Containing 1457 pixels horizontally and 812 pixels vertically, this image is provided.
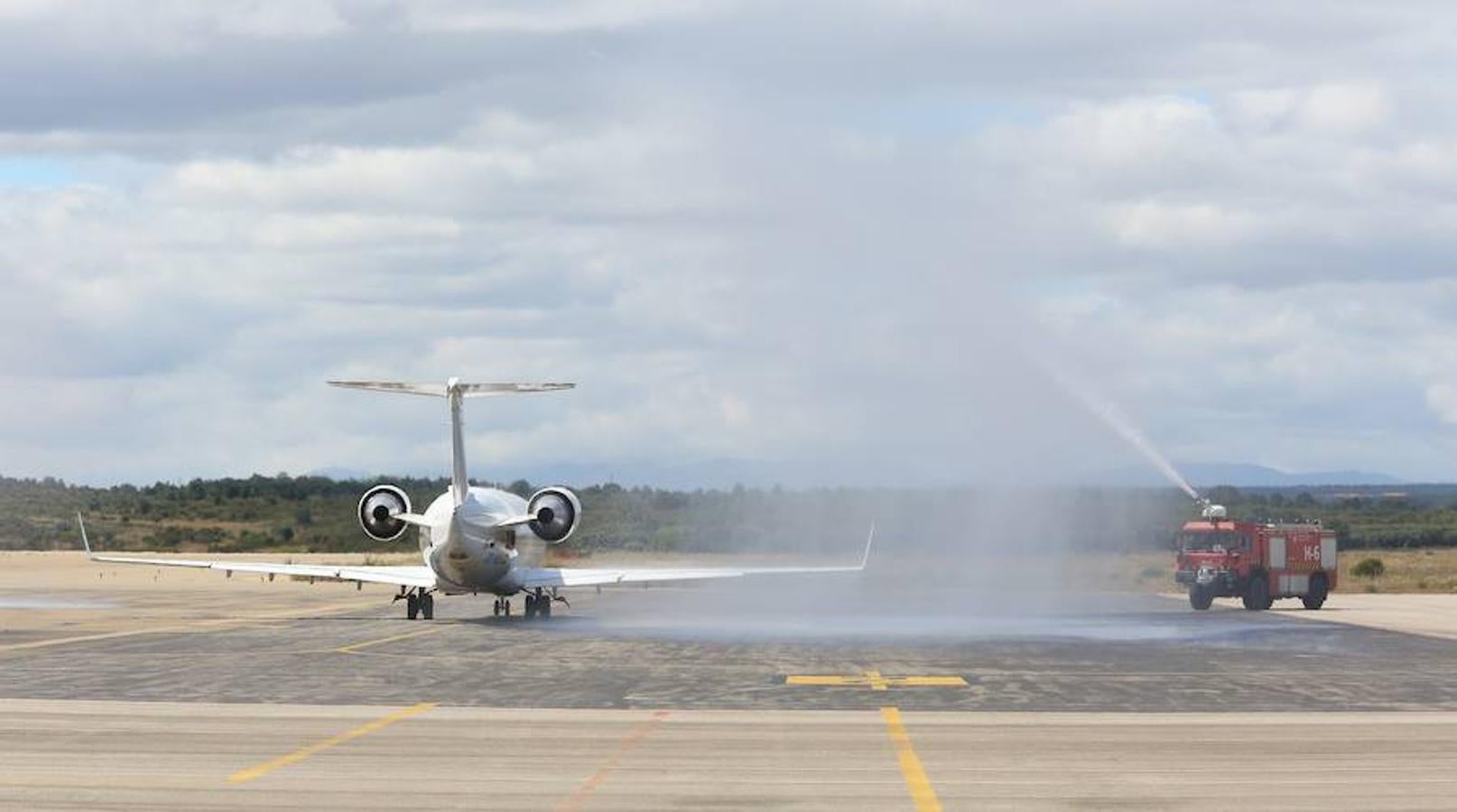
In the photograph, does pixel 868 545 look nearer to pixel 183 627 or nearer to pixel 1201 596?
pixel 1201 596

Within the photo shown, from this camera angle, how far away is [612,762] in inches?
1010

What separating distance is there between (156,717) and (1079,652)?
23834 millimetres

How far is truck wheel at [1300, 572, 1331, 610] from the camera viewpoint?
7119 centimetres

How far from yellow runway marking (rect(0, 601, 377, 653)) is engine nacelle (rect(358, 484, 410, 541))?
455cm

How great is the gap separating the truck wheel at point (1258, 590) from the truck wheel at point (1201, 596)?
141 cm

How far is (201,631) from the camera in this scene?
183ft

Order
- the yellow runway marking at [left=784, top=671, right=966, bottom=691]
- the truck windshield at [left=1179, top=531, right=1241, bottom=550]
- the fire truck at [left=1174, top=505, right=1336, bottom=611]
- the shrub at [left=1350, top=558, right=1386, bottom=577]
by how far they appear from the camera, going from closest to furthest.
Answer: the yellow runway marking at [left=784, top=671, right=966, bottom=691]
the fire truck at [left=1174, top=505, right=1336, bottom=611]
the truck windshield at [left=1179, top=531, right=1241, bottom=550]
the shrub at [left=1350, top=558, right=1386, bottom=577]

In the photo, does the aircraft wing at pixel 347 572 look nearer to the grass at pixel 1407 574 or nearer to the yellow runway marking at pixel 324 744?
the yellow runway marking at pixel 324 744

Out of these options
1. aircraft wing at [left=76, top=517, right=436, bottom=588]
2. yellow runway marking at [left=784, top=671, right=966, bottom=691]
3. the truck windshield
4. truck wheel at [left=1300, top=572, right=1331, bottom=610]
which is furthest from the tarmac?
truck wheel at [left=1300, top=572, right=1331, bottom=610]

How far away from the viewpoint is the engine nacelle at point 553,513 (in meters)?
63.0

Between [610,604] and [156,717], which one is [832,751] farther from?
[610,604]

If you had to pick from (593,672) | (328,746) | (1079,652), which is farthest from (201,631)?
(328,746)

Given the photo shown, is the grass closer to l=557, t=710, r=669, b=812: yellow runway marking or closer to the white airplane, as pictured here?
the white airplane

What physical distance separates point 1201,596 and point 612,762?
160ft
